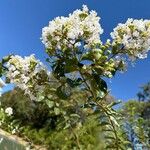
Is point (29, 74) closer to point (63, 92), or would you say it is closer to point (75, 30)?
point (63, 92)

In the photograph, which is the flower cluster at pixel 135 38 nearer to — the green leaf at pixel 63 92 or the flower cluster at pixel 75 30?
the flower cluster at pixel 75 30

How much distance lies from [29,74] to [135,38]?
1.74 feet

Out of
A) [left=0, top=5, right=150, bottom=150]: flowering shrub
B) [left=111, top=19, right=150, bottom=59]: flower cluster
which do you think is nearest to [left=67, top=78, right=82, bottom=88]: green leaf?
[left=0, top=5, right=150, bottom=150]: flowering shrub

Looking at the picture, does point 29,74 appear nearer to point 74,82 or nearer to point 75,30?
point 74,82

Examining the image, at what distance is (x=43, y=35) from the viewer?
2.30m

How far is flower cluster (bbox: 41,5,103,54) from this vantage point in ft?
7.34

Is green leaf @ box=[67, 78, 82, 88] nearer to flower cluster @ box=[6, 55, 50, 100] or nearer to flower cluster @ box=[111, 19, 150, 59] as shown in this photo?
flower cluster @ box=[6, 55, 50, 100]

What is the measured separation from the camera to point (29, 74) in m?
2.41

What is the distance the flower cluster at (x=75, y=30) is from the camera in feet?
7.34

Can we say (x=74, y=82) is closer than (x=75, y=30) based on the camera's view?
No

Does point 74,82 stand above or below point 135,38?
below

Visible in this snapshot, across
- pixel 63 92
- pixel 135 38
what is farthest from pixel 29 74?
pixel 135 38

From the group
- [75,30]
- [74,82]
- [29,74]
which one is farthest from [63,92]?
[75,30]

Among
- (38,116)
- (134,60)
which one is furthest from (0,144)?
(38,116)
